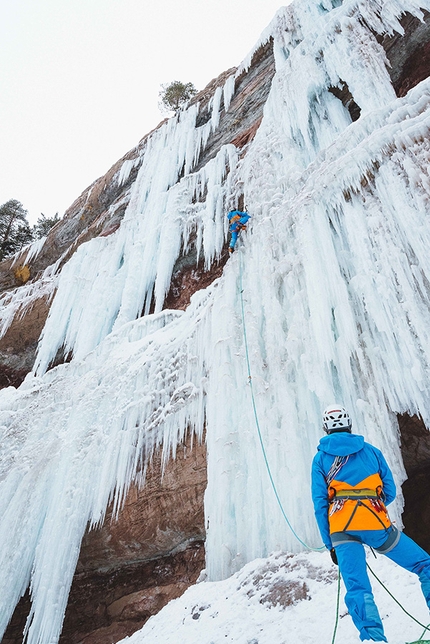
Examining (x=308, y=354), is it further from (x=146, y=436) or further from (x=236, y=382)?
(x=146, y=436)

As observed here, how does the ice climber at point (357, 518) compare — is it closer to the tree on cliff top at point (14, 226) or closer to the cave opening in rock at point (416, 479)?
the cave opening in rock at point (416, 479)

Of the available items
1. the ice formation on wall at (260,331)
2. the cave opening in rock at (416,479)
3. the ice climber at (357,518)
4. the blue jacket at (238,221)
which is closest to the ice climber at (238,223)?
the blue jacket at (238,221)

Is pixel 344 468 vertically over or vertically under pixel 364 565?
over

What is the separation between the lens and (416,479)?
6.43 meters

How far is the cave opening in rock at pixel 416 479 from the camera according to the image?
5871mm

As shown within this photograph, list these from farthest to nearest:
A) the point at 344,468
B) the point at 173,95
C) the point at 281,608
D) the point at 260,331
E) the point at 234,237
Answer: the point at 173,95 → the point at 234,237 → the point at 260,331 → the point at 281,608 → the point at 344,468

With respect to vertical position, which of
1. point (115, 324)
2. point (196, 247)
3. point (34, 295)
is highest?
point (34, 295)

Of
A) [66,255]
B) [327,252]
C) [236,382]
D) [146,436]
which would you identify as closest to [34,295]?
[66,255]

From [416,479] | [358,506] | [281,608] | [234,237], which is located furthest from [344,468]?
[234,237]

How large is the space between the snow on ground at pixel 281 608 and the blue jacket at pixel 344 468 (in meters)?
0.60

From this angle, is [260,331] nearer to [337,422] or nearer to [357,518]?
[337,422]

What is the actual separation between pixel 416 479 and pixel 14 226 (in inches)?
895

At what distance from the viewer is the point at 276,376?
5367 mm

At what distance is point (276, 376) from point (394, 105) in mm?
3769
